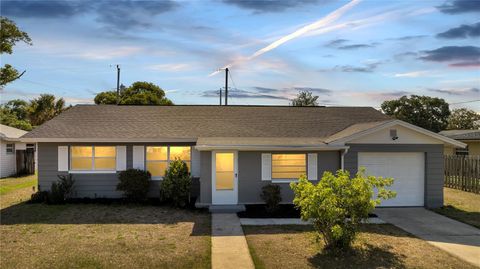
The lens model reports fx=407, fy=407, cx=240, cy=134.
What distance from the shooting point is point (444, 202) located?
1677 centimetres

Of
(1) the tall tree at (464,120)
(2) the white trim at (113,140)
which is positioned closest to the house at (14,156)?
(2) the white trim at (113,140)

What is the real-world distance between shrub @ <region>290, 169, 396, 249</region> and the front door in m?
6.00

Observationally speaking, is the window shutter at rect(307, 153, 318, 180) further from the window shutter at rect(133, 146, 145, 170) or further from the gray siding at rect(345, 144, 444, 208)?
the window shutter at rect(133, 146, 145, 170)

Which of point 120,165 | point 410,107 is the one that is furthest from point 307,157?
point 410,107

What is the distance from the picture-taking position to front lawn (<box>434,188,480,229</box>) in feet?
45.1

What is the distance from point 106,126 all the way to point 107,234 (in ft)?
24.8

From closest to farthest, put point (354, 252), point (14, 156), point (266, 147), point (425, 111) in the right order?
point (354, 252), point (266, 147), point (14, 156), point (425, 111)

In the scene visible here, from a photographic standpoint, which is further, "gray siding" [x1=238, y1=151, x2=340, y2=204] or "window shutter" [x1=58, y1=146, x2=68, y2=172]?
"window shutter" [x1=58, y1=146, x2=68, y2=172]

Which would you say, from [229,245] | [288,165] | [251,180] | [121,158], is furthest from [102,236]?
[288,165]

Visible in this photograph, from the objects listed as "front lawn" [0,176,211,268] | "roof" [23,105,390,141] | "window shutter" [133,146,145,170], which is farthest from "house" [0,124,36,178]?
"window shutter" [133,146,145,170]

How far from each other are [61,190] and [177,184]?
183 inches

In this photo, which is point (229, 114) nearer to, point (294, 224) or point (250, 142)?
point (250, 142)

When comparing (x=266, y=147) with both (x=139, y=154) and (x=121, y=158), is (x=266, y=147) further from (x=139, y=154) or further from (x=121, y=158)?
(x=121, y=158)

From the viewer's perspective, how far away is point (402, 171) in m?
15.9
